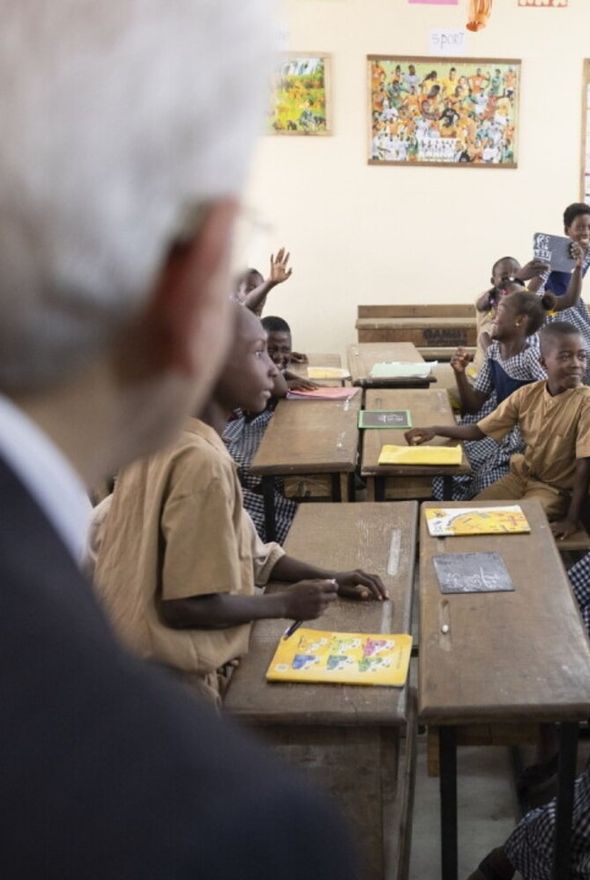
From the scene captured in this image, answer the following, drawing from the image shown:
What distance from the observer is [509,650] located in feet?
5.25

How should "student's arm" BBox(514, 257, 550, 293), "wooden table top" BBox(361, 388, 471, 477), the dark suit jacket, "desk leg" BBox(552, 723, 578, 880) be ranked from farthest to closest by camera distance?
1. "student's arm" BBox(514, 257, 550, 293)
2. "wooden table top" BBox(361, 388, 471, 477)
3. "desk leg" BBox(552, 723, 578, 880)
4. the dark suit jacket

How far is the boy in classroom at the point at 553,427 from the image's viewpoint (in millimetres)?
3098

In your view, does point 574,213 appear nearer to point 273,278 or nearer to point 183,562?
point 273,278

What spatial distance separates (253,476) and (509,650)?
1.96 metres

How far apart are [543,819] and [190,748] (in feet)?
5.37

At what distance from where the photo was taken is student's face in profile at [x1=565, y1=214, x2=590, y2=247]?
16.2 ft

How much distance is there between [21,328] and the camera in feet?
1.15

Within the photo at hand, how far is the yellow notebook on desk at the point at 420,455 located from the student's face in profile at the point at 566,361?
19.2 inches

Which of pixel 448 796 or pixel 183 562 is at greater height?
pixel 183 562

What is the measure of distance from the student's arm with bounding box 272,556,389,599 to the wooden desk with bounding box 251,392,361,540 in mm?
954

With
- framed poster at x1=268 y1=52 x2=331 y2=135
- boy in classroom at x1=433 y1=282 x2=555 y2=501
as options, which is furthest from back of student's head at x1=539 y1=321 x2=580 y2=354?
framed poster at x1=268 y1=52 x2=331 y2=135

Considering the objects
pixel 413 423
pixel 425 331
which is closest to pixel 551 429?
pixel 413 423

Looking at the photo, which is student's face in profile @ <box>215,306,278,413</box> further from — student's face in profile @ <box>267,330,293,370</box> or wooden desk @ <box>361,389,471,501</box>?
student's face in profile @ <box>267,330,293,370</box>

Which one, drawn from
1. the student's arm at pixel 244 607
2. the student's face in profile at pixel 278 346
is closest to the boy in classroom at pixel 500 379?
the student's face in profile at pixel 278 346
